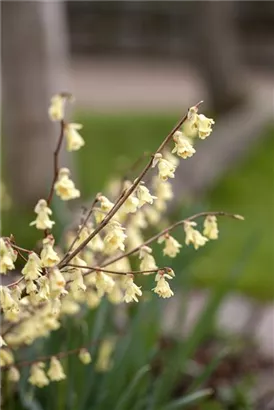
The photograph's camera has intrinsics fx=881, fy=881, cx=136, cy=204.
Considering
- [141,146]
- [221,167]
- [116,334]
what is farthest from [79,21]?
[116,334]

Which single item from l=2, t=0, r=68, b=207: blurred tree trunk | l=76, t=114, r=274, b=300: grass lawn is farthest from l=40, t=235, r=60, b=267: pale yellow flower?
l=2, t=0, r=68, b=207: blurred tree trunk

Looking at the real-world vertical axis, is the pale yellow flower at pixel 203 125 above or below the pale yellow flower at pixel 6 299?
above

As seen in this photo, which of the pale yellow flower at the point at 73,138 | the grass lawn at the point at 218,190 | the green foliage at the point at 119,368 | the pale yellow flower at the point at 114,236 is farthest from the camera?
the grass lawn at the point at 218,190

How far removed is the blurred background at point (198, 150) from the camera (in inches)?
167

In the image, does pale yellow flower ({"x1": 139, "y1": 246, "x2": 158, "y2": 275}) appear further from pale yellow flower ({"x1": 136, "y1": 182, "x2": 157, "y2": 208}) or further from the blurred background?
the blurred background

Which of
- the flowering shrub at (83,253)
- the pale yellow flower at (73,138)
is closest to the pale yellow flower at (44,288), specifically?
the flowering shrub at (83,253)

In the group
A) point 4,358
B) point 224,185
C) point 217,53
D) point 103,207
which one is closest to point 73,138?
point 103,207

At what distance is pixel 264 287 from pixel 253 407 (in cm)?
193

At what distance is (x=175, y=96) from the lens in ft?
42.3

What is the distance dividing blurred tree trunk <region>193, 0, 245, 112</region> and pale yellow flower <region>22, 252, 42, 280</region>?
8.19 metres

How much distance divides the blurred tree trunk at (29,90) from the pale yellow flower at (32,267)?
447 cm

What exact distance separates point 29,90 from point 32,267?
459 centimetres

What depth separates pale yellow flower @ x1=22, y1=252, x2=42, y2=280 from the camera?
2.00 meters

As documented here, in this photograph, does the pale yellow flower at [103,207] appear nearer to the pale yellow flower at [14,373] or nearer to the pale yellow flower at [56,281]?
the pale yellow flower at [56,281]
